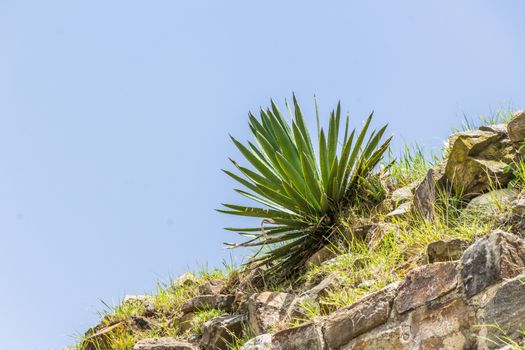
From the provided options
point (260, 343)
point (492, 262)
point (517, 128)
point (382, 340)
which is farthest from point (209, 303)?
point (492, 262)

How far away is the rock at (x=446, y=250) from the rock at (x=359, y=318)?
0.35 metres

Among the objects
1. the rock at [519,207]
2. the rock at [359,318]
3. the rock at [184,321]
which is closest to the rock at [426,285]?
the rock at [359,318]

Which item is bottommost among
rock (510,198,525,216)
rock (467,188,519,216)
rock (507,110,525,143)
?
rock (510,198,525,216)

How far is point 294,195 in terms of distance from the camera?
7.03 meters

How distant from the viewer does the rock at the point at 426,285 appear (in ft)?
15.1

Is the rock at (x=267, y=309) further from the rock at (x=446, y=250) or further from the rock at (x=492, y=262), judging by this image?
the rock at (x=492, y=262)

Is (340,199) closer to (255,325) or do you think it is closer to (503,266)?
(255,325)

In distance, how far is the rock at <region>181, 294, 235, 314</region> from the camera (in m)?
7.16

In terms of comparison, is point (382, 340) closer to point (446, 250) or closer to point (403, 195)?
point (446, 250)

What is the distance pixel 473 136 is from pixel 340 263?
137 cm

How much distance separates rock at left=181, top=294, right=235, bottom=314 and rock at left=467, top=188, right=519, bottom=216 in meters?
2.45

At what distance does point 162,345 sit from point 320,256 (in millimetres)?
1498

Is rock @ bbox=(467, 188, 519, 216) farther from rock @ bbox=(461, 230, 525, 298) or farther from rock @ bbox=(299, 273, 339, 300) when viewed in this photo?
rock @ bbox=(299, 273, 339, 300)

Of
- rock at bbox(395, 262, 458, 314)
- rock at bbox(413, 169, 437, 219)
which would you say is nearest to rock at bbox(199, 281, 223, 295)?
rock at bbox(413, 169, 437, 219)
